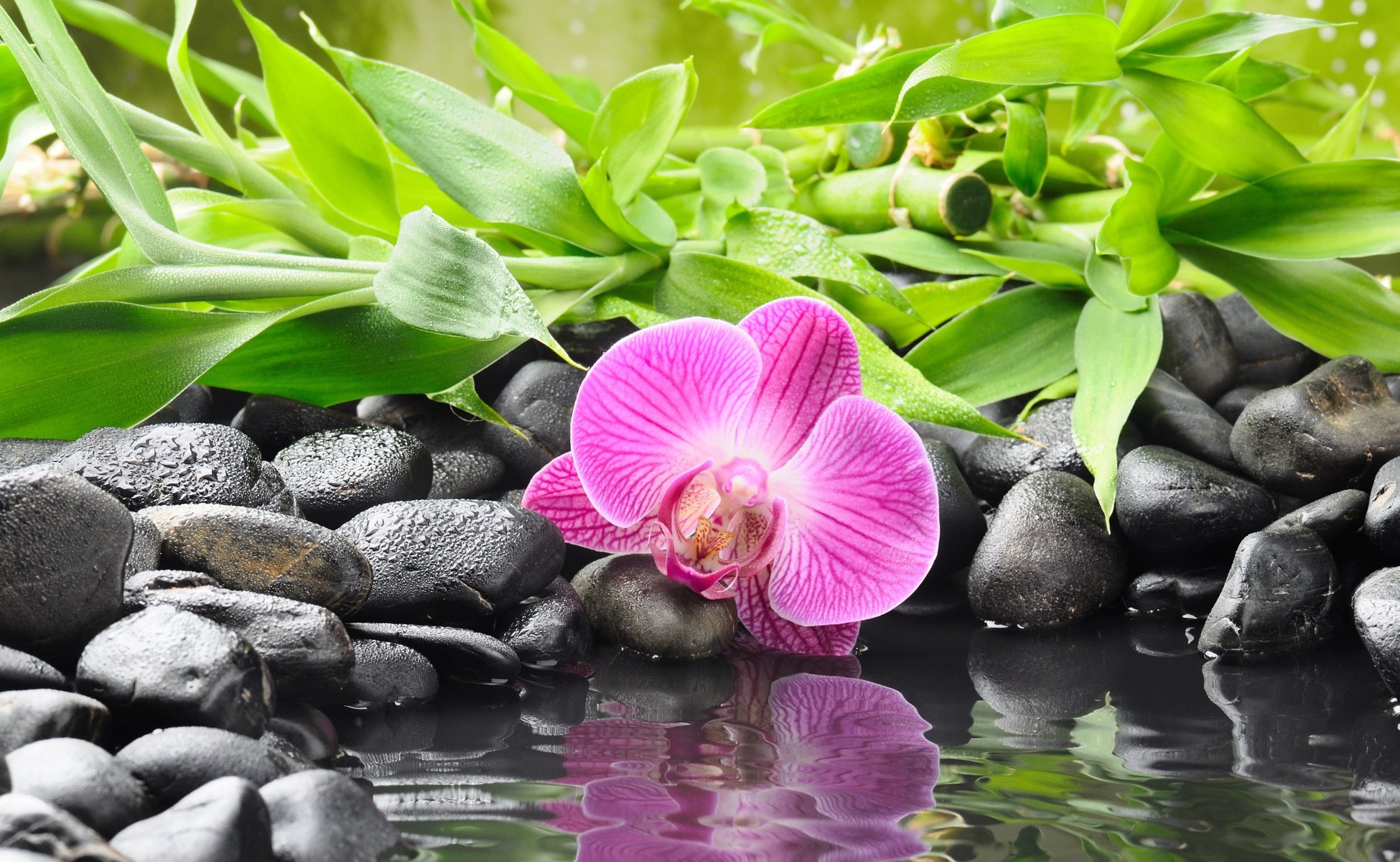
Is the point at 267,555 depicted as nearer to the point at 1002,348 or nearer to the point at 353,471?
the point at 353,471

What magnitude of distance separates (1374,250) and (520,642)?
0.52 meters

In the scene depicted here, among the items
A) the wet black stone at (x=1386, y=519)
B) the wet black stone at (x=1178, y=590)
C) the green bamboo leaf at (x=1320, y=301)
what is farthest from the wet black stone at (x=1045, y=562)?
the green bamboo leaf at (x=1320, y=301)

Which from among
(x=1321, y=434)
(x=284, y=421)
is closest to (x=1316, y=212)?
(x=1321, y=434)

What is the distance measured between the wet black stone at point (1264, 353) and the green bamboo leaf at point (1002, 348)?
0.50 feet

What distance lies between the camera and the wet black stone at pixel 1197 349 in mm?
728

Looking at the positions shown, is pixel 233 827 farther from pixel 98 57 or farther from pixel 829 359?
pixel 98 57

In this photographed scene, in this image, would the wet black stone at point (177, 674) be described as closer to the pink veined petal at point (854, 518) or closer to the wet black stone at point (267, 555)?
the wet black stone at point (267, 555)

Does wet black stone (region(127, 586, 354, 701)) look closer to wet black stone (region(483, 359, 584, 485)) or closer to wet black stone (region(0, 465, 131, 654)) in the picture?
wet black stone (region(0, 465, 131, 654))

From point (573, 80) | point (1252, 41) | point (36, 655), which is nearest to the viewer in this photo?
point (36, 655)

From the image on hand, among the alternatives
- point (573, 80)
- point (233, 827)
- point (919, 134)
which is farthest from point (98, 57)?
point (233, 827)

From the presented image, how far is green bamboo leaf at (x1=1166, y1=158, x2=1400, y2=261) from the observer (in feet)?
2.12

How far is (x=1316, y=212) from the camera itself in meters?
0.67

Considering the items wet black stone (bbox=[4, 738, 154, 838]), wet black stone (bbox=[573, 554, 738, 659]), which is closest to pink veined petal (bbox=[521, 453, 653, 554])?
wet black stone (bbox=[573, 554, 738, 659])

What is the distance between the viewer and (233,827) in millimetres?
295
